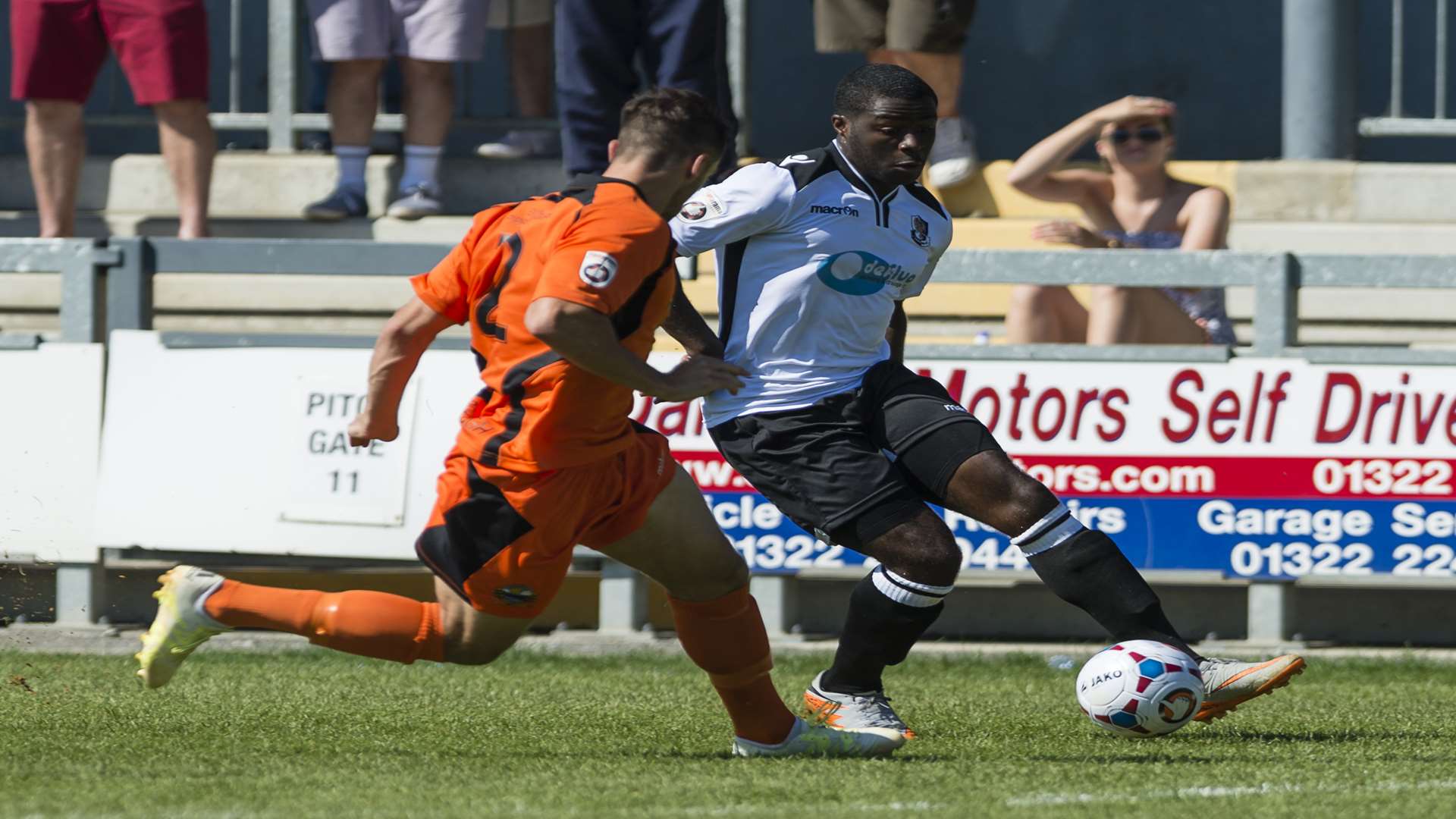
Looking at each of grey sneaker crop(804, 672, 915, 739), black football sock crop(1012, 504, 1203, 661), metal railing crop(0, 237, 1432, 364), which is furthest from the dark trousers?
black football sock crop(1012, 504, 1203, 661)

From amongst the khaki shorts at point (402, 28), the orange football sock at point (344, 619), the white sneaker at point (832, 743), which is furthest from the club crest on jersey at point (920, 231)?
the khaki shorts at point (402, 28)

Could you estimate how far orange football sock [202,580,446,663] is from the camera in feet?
17.7

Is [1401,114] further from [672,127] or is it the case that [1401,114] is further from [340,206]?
[672,127]

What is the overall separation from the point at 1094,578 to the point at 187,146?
5.45m

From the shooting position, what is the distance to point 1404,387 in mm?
8039

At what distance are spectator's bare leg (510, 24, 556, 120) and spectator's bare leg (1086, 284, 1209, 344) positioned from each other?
3.71 metres

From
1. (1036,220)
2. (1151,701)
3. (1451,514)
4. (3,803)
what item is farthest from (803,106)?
(3,803)

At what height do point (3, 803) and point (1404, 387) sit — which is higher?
point (1404, 387)

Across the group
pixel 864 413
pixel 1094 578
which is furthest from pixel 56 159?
pixel 1094 578

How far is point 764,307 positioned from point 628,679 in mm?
2032

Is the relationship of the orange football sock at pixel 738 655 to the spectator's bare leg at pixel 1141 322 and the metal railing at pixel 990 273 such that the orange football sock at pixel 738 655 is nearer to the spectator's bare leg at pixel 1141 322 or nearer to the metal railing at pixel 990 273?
the metal railing at pixel 990 273

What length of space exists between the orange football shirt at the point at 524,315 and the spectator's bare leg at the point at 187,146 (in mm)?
4835

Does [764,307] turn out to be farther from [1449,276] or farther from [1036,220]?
[1036,220]

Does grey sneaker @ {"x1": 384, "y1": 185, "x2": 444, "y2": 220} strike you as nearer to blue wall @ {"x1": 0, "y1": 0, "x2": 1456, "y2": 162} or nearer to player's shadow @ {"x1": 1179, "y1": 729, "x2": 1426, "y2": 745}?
blue wall @ {"x1": 0, "y1": 0, "x2": 1456, "y2": 162}
